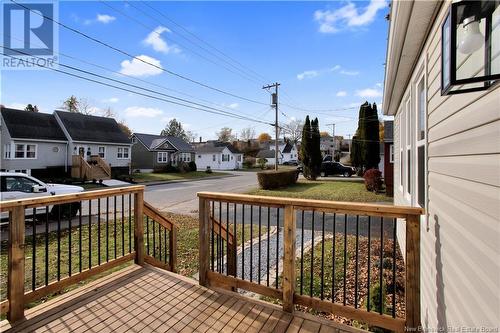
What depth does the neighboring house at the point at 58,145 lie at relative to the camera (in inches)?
749

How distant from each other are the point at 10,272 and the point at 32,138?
22.1 m

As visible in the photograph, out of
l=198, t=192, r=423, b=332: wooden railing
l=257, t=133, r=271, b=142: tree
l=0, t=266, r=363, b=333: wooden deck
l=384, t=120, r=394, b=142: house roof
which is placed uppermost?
l=257, t=133, r=271, b=142: tree

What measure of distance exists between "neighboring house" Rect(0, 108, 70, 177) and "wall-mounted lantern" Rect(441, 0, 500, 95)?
78.9 feet

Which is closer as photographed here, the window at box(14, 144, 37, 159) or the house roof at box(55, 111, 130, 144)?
the window at box(14, 144, 37, 159)

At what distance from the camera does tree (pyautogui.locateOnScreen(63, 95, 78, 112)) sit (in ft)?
129

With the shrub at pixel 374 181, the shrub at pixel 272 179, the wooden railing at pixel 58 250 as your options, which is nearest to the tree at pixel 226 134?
the shrub at pixel 272 179

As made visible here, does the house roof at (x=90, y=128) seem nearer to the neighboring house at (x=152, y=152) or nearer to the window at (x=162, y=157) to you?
the neighboring house at (x=152, y=152)

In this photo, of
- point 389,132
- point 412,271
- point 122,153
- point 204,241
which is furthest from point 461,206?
point 122,153

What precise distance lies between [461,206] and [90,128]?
89.6 feet

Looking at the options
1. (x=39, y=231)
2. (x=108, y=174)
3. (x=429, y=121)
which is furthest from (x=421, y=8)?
(x=108, y=174)

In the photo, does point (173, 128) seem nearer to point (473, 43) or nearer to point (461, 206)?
point (461, 206)

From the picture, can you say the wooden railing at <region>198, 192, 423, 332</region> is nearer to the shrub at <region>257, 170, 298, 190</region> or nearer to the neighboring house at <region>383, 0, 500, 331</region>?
the neighboring house at <region>383, 0, 500, 331</region>

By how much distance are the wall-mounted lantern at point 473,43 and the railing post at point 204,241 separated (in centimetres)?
255

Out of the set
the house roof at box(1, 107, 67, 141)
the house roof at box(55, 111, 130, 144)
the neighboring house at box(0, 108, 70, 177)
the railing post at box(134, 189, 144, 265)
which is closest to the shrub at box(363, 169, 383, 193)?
the railing post at box(134, 189, 144, 265)
